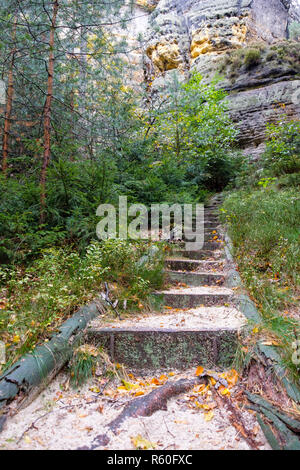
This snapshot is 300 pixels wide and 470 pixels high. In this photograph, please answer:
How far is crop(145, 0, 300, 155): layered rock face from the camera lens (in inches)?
425

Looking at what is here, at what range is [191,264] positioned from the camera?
4.34 meters

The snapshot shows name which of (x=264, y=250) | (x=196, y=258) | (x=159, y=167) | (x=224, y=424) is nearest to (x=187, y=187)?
(x=159, y=167)

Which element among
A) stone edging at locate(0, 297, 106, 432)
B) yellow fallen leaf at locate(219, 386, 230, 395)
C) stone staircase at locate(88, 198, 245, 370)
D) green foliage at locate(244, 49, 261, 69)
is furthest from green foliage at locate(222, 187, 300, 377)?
green foliage at locate(244, 49, 261, 69)

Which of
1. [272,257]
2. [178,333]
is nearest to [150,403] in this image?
[178,333]

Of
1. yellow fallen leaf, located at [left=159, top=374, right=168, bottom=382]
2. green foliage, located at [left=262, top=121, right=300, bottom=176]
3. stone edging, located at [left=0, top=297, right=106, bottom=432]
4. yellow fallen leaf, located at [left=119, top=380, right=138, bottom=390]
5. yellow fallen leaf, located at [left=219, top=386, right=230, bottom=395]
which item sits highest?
green foliage, located at [left=262, top=121, right=300, bottom=176]

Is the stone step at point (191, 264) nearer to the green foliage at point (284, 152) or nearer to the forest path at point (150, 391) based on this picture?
the forest path at point (150, 391)

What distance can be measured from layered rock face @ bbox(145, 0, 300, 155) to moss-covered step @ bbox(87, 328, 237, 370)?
9.59m

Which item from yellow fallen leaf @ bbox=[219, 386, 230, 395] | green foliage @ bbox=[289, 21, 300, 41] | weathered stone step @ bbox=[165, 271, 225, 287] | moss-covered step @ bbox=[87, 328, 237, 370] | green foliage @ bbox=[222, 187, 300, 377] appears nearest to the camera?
yellow fallen leaf @ bbox=[219, 386, 230, 395]

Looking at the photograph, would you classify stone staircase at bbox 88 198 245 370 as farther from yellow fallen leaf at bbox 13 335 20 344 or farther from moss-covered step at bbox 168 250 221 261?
moss-covered step at bbox 168 250 221 261

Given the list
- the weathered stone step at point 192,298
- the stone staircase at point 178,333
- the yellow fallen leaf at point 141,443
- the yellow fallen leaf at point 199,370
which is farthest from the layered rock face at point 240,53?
the yellow fallen leaf at point 141,443

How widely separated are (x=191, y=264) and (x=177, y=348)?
2340 mm

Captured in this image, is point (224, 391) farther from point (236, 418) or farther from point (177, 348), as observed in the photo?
point (177, 348)

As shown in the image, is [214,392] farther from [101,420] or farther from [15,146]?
[15,146]

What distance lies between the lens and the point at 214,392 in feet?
5.66
